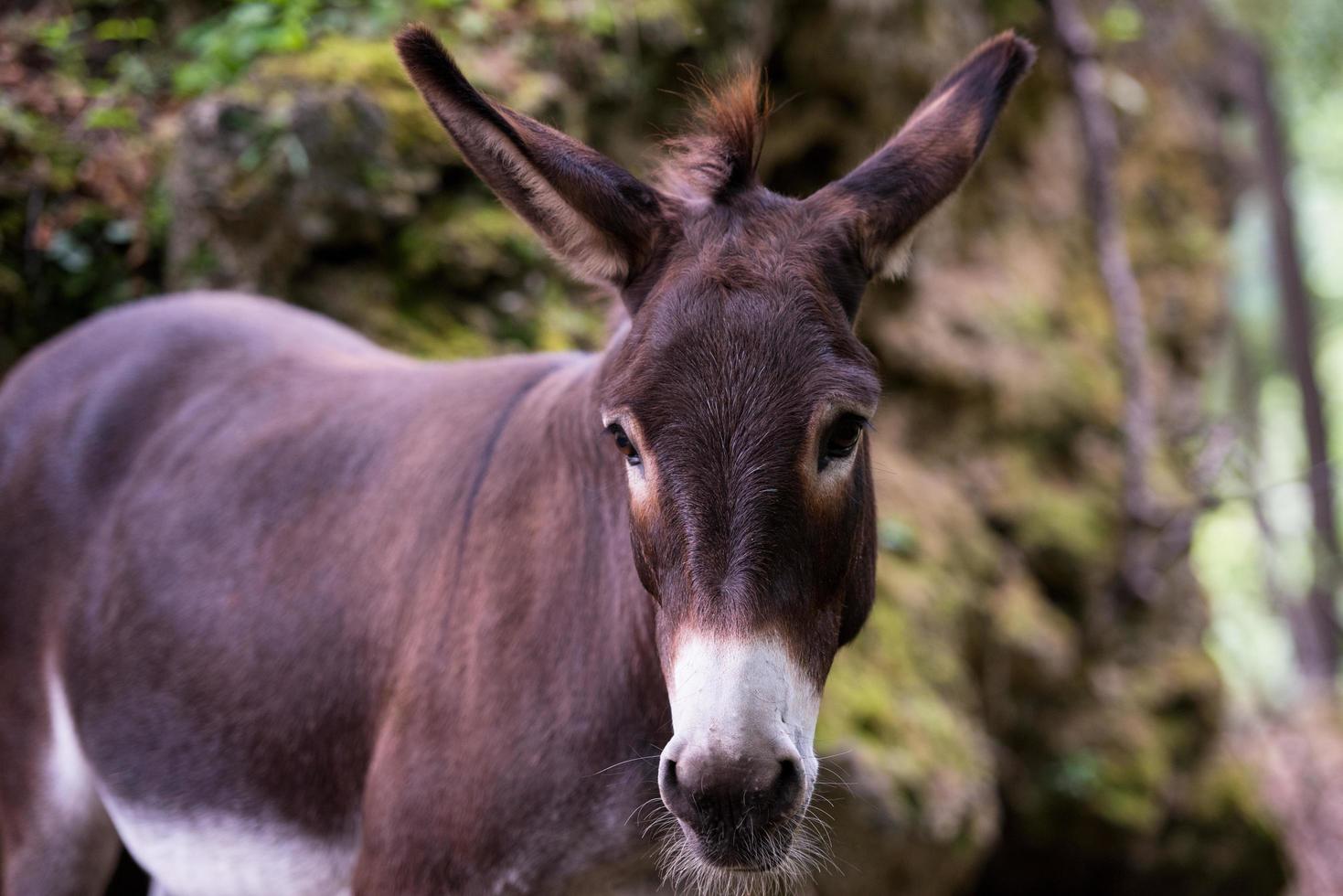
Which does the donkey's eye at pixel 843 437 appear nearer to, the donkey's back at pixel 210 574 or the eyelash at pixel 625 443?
the eyelash at pixel 625 443

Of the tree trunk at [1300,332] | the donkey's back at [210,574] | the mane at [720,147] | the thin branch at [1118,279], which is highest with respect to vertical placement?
the mane at [720,147]

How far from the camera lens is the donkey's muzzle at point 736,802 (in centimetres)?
195

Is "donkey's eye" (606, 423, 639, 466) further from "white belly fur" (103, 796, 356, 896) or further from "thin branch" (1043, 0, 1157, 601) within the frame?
"thin branch" (1043, 0, 1157, 601)

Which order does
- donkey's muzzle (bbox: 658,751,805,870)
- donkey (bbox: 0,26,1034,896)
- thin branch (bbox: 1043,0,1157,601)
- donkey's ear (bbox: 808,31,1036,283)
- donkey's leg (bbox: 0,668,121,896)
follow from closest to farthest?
donkey's muzzle (bbox: 658,751,805,870) < donkey (bbox: 0,26,1034,896) < donkey's ear (bbox: 808,31,1036,283) < donkey's leg (bbox: 0,668,121,896) < thin branch (bbox: 1043,0,1157,601)

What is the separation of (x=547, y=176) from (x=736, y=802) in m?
1.32

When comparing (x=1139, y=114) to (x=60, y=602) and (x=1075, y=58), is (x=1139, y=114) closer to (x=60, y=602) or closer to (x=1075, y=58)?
(x=1075, y=58)

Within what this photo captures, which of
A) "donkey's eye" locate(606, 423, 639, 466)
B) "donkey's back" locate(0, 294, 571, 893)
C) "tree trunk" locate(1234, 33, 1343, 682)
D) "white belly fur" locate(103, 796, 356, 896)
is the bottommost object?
"tree trunk" locate(1234, 33, 1343, 682)

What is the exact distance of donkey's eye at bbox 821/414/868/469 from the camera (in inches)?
88.0

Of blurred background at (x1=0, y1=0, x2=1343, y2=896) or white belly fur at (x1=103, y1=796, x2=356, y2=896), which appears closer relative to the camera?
white belly fur at (x1=103, y1=796, x2=356, y2=896)

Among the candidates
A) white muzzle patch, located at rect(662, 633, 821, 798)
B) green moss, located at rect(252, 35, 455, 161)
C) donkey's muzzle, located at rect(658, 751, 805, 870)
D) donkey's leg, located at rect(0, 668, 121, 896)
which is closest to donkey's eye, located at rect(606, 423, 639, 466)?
white muzzle patch, located at rect(662, 633, 821, 798)

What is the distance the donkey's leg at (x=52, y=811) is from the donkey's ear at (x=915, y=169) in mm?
2875

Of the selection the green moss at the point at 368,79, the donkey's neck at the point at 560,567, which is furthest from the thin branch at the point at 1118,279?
the donkey's neck at the point at 560,567

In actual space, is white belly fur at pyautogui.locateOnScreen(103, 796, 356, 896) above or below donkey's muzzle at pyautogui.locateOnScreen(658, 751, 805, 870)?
below

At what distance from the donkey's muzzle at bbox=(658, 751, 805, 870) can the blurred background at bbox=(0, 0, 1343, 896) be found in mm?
1539
